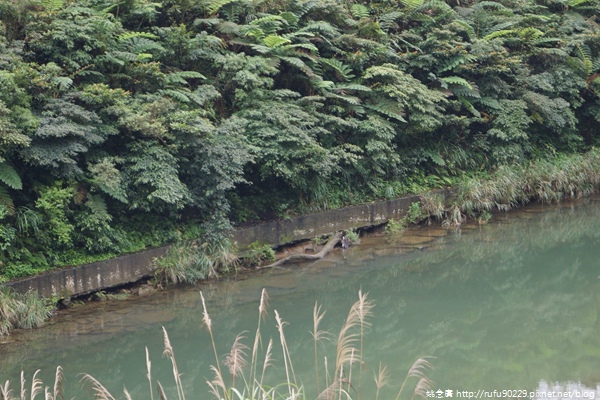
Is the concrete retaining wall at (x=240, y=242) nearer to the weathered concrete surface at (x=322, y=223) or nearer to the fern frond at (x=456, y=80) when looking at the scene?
the weathered concrete surface at (x=322, y=223)

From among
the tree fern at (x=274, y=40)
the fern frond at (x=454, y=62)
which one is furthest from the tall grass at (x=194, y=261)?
the fern frond at (x=454, y=62)

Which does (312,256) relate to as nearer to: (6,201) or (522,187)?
(6,201)

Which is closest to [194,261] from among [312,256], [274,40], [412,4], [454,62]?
[312,256]

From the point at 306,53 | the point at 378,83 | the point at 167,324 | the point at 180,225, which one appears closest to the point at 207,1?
the point at 306,53

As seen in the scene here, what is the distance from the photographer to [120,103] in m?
9.08

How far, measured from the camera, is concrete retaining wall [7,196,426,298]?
27.3 feet

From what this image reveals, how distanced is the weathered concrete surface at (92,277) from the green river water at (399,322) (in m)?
0.30

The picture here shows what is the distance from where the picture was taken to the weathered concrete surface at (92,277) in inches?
320

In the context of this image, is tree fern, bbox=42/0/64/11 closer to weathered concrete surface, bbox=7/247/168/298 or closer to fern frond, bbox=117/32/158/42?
fern frond, bbox=117/32/158/42

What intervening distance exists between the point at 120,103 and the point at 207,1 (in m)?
3.68

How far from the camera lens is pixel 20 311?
7.67m

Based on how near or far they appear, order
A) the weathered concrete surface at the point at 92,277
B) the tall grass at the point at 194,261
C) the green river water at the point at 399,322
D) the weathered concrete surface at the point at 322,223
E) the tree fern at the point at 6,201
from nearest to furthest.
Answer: the green river water at the point at 399,322 → the tree fern at the point at 6,201 → the weathered concrete surface at the point at 92,277 → the tall grass at the point at 194,261 → the weathered concrete surface at the point at 322,223

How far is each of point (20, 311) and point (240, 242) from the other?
3.68m

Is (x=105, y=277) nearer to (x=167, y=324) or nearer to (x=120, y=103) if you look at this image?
(x=167, y=324)
